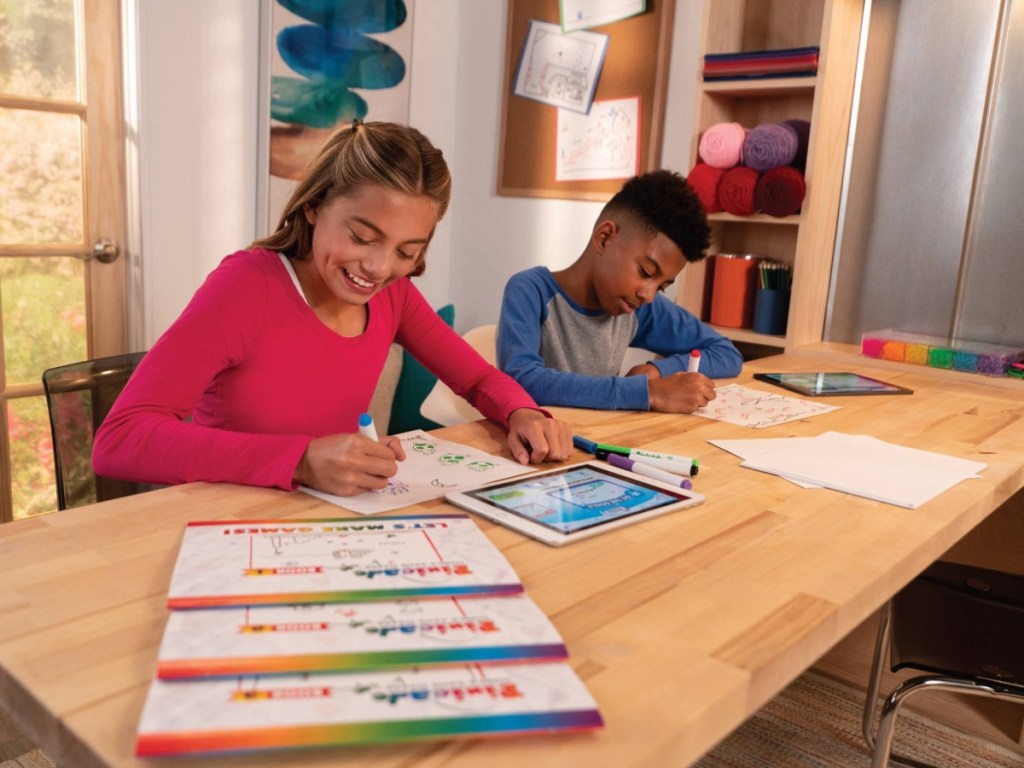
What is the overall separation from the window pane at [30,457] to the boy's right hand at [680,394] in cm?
204

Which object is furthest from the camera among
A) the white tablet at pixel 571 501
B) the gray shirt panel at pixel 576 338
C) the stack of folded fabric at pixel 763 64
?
the stack of folded fabric at pixel 763 64

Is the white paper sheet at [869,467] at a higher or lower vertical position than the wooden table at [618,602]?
higher

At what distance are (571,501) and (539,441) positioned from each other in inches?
8.8

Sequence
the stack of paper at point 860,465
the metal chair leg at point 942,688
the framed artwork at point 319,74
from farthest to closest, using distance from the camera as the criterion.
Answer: the framed artwork at point 319,74
the metal chair leg at point 942,688
the stack of paper at point 860,465

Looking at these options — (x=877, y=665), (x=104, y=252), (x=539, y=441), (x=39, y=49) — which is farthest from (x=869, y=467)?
(x=39, y=49)

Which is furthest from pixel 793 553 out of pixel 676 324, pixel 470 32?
pixel 470 32

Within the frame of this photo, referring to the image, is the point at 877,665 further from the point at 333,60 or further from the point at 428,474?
the point at 333,60

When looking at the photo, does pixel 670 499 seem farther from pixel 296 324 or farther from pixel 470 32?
pixel 470 32

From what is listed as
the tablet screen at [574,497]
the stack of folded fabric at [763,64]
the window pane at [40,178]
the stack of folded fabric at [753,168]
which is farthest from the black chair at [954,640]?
the window pane at [40,178]

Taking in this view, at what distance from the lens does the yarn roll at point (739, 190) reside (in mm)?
2418

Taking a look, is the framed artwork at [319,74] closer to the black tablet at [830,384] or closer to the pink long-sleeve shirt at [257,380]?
the pink long-sleeve shirt at [257,380]

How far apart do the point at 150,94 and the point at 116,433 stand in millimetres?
1952

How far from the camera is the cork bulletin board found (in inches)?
113

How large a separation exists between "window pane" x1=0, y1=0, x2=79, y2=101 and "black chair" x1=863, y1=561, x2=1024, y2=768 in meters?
2.62
